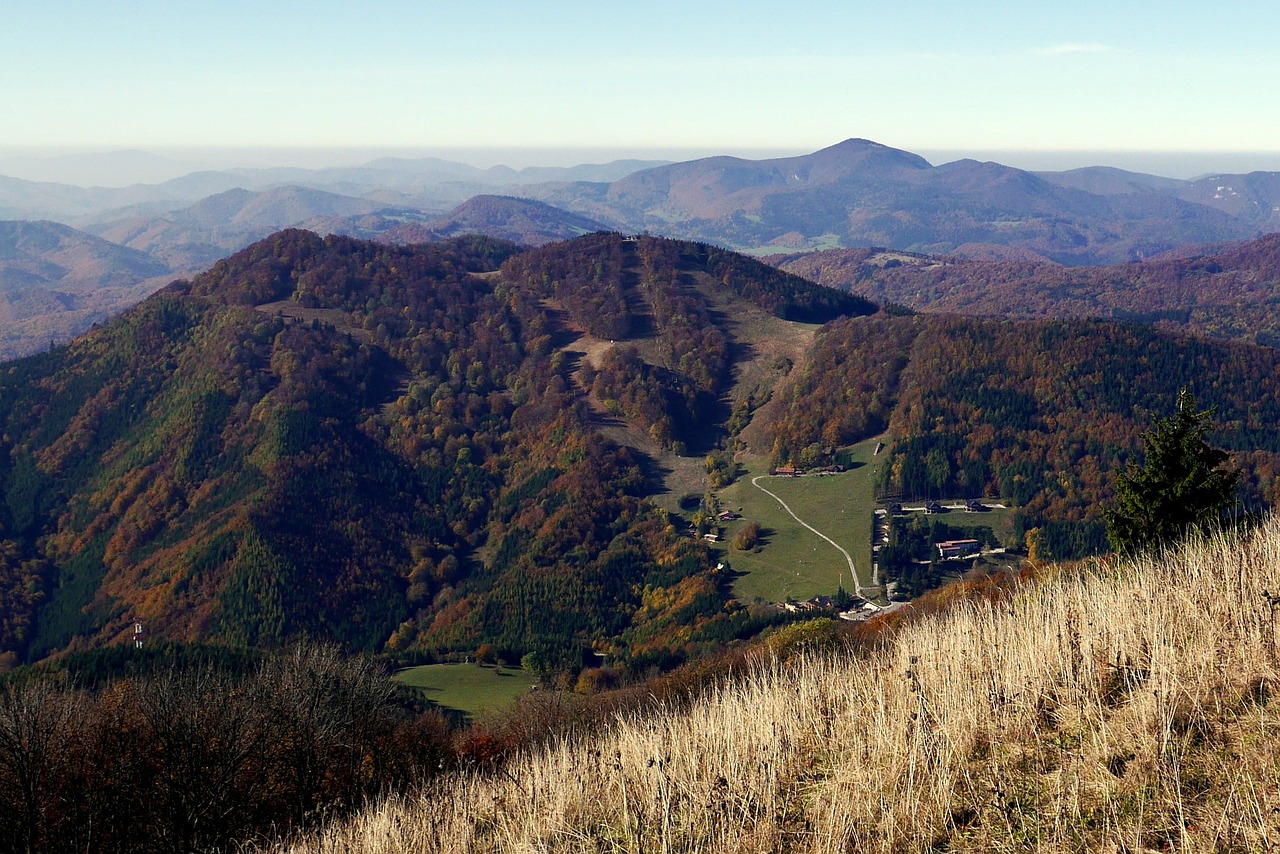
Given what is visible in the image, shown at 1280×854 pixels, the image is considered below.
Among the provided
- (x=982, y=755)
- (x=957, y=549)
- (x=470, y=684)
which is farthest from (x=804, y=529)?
(x=982, y=755)

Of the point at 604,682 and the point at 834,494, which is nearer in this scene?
the point at 604,682

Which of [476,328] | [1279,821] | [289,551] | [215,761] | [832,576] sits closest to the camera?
[1279,821]

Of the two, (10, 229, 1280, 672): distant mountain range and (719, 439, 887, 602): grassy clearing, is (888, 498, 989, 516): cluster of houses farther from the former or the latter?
(10, 229, 1280, 672): distant mountain range

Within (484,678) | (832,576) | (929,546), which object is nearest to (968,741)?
(484,678)

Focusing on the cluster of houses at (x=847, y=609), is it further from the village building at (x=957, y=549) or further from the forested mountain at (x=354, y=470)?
the village building at (x=957, y=549)

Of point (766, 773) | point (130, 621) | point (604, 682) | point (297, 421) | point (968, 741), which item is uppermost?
point (968, 741)

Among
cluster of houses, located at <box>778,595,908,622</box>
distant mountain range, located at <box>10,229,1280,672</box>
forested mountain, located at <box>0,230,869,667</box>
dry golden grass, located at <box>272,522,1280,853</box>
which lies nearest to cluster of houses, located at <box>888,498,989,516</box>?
distant mountain range, located at <box>10,229,1280,672</box>

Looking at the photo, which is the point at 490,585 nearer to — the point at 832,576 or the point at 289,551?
the point at 289,551
